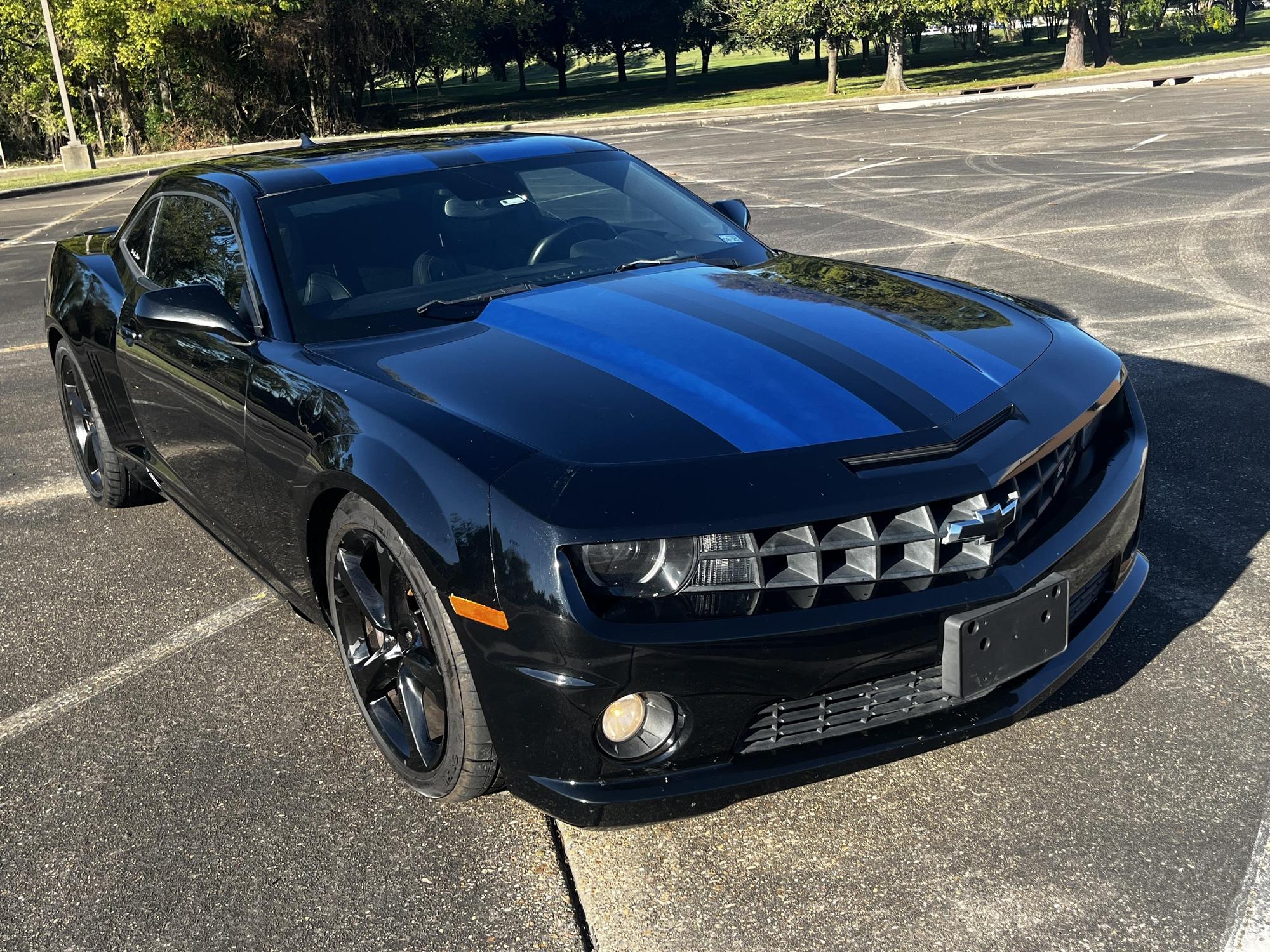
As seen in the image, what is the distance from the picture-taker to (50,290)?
18.4 feet

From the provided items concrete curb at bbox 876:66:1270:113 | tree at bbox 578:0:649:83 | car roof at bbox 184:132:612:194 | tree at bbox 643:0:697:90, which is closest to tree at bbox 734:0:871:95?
concrete curb at bbox 876:66:1270:113

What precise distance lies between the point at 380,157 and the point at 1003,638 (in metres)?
2.72

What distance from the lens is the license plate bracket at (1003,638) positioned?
2477 millimetres

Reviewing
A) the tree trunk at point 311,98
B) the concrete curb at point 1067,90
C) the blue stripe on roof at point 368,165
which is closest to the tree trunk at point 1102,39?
the concrete curb at point 1067,90

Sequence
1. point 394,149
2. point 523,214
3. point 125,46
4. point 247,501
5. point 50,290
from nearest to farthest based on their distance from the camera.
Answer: point 247,501 → point 523,214 → point 394,149 → point 50,290 → point 125,46

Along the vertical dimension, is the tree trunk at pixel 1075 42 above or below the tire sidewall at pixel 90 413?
above

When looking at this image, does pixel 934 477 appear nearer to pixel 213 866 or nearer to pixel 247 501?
pixel 213 866

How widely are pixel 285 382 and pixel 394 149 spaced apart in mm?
1366

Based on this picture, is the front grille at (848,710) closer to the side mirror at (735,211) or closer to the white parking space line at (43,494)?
the side mirror at (735,211)

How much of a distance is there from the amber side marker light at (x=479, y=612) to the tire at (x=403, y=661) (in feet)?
0.22

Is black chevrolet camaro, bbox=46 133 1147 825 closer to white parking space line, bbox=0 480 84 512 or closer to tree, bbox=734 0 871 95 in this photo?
white parking space line, bbox=0 480 84 512

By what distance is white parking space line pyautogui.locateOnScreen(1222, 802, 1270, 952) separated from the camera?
232 cm

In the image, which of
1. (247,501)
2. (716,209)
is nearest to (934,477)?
(247,501)

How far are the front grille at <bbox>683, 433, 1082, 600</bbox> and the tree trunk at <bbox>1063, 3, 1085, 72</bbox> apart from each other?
41.2 meters
